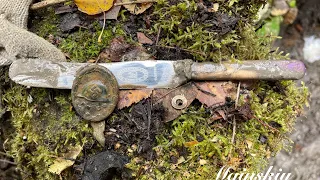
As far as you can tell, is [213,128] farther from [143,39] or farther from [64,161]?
[64,161]

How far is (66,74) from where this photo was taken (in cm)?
181

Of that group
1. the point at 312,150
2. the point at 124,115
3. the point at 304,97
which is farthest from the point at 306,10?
the point at 124,115

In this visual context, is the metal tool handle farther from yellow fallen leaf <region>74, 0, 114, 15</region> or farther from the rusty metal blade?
yellow fallen leaf <region>74, 0, 114, 15</region>

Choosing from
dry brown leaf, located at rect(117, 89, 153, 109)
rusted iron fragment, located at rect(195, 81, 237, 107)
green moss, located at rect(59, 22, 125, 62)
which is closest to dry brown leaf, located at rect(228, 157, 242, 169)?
rusted iron fragment, located at rect(195, 81, 237, 107)

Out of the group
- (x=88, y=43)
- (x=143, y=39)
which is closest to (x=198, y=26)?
(x=143, y=39)

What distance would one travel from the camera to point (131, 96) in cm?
180

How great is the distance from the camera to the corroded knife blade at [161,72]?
69.8 inches

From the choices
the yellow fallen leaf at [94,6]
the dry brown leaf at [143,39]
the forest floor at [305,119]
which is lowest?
the forest floor at [305,119]

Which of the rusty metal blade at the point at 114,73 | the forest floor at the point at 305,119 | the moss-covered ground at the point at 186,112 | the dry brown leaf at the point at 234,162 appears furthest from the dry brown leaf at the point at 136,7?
the forest floor at the point at 305,119

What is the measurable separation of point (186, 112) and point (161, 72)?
198 mm

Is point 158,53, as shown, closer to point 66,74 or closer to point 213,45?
point 213,45

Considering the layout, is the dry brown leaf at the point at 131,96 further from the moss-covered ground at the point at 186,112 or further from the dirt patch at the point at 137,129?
the moss-covered ground at the point at 186,112

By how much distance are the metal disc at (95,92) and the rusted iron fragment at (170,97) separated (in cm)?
17

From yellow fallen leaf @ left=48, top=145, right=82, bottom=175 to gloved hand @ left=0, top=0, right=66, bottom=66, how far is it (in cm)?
40
